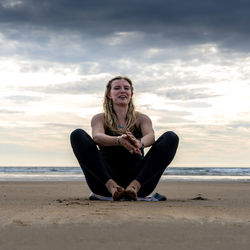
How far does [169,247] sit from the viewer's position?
1.85 metres

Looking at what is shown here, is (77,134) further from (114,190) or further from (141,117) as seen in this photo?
(141,117)

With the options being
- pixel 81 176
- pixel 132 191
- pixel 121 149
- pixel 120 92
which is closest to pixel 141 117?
pixel 120 92

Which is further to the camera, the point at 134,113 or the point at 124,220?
the point at 134,113

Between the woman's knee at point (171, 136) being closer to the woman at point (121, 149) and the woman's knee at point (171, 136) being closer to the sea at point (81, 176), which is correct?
the woman at point (121, 149)

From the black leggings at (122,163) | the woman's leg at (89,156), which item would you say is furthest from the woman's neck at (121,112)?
the woman's leg at (89,156)

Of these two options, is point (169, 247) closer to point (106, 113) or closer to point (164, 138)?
point (164, 138)

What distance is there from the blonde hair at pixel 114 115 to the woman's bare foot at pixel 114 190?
2.17 ft

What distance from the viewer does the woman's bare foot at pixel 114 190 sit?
11.9 ft

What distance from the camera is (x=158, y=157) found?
3885mm

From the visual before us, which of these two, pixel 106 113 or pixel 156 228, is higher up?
pixel 106 113

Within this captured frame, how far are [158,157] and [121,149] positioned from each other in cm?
44

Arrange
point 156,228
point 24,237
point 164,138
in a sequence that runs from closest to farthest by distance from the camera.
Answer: point 24,237 < point 156,228 < point 164,138

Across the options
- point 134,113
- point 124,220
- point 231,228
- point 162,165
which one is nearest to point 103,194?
point 162,165

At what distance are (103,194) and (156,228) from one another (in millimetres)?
1963
